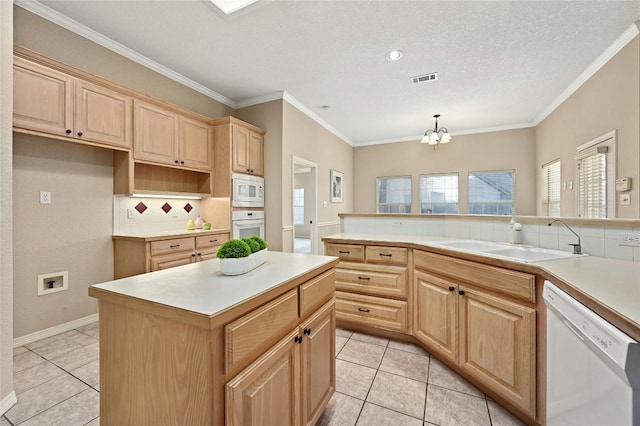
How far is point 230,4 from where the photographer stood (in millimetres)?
2271

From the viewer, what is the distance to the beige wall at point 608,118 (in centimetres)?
260

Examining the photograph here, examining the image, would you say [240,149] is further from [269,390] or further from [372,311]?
[269,390]

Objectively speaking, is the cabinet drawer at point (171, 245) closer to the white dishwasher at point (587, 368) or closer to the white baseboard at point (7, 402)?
the white baseboard at point (7, 402)

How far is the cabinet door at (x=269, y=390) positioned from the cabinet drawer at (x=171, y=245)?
2.18m

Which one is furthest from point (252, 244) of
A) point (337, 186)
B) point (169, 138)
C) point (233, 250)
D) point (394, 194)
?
point (394, 194)

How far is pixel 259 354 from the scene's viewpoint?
0.91m

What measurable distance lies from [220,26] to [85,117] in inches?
58.3

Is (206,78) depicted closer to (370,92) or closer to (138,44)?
(138,44)

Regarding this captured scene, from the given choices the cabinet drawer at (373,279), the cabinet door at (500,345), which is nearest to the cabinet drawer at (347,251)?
the cabinet drawer at (373,279)

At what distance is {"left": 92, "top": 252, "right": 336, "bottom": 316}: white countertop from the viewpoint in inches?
32.3

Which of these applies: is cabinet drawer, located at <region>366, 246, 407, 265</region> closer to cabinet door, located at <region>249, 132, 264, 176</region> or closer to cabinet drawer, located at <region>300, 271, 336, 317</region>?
cabinet drawer, located at <region>300, 271, 336, 317</region>

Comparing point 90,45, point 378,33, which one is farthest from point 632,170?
point 90,45

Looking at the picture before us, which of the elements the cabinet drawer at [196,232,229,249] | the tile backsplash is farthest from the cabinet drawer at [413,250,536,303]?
the cabinet drawer at [196,232,229,249]

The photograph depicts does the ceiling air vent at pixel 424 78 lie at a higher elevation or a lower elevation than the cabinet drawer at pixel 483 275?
higher
